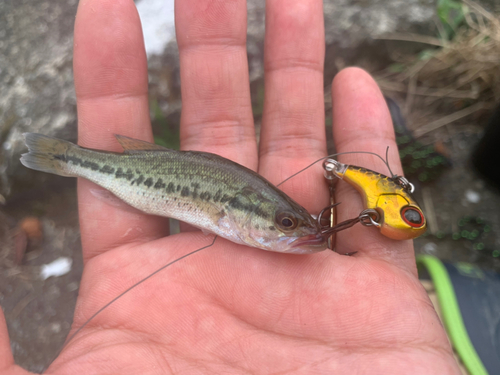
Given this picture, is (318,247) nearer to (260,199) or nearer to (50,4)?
(260,199)

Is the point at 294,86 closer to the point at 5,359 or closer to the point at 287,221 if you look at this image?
the point at 287,221

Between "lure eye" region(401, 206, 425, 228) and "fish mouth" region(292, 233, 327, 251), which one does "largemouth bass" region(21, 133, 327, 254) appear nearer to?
"fish mouth" region(292, 233, 327, 251)

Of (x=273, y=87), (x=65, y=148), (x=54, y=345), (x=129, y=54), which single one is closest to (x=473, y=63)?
(x=273, y=87)

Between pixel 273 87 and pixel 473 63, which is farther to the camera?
pixel 473 63

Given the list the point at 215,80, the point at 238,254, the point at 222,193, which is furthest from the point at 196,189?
the point at 215,80

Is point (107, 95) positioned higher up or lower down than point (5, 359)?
higher up

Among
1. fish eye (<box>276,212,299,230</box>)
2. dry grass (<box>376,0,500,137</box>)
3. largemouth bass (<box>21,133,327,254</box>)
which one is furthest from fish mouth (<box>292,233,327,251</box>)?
dry grass (<box>376,0,500,137</box>)
